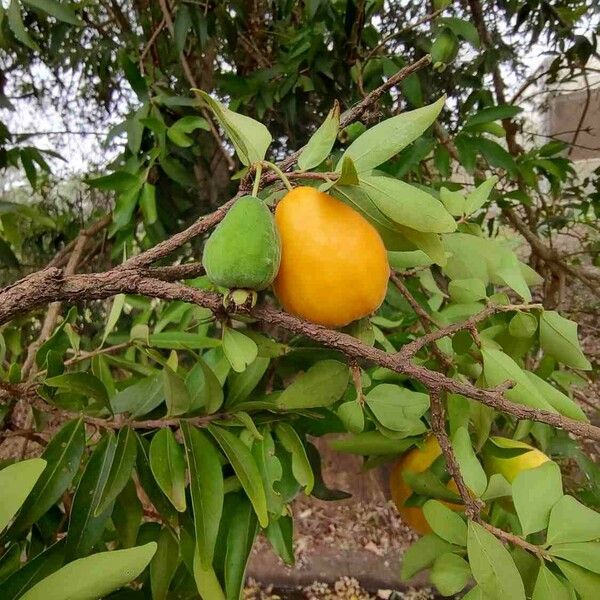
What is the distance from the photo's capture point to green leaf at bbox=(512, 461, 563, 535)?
49 cm

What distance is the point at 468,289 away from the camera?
654 millimetres

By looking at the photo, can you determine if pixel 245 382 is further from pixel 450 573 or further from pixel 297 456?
pixel 450 573

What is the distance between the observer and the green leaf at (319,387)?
530 mm

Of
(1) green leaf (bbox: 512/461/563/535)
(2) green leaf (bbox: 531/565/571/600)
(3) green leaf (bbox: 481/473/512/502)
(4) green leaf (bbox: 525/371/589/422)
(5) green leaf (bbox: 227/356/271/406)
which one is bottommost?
(2) green leaf (bbox: 531/565/571/600)

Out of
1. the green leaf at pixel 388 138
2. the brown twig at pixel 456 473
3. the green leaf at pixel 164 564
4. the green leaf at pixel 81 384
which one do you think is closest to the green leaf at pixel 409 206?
the green leaf at pixel 388 138

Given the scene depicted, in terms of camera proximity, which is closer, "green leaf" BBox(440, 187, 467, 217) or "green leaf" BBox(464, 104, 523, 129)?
"green leaf" BBox(440, 187, 467, 217)

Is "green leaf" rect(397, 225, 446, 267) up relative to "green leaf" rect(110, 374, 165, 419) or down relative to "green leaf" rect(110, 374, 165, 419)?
up

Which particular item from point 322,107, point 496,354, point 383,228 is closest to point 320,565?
point 322,107

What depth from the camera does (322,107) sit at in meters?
1.34

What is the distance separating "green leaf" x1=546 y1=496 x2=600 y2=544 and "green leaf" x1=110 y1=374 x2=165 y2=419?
0.43m

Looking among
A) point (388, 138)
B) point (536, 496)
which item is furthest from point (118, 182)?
point (536, 496)

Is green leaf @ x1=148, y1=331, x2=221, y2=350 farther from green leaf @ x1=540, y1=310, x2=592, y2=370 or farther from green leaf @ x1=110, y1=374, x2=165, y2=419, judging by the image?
green leaf @ x1=540, y1=310, x2=592, y2=370

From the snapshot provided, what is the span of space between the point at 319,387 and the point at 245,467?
13 cm

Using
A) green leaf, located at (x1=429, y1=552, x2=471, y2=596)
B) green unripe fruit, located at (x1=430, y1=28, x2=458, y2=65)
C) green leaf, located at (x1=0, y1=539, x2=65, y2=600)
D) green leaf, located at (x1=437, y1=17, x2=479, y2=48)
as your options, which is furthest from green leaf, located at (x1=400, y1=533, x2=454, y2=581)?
green leaf, located at (x1=437, y1=17, x2=479, y2=48)
